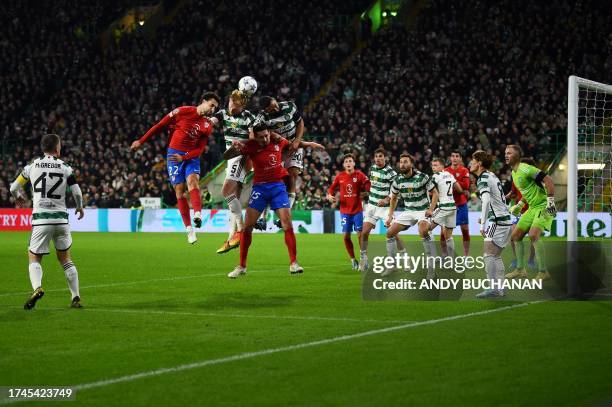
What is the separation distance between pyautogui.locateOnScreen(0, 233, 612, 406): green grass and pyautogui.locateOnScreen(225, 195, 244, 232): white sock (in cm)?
129

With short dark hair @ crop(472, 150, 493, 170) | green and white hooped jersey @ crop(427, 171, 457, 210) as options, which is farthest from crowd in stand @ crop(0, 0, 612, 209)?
short dark hair @ crop(472, 150, 493, 170)

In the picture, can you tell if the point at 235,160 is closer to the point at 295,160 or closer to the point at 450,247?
the point at 295,160

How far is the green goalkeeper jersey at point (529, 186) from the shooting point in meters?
15.0

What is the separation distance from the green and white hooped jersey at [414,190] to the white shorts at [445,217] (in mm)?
1836

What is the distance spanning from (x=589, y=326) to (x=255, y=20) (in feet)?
125

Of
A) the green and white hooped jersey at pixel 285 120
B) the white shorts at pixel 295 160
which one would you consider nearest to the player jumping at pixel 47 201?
the green and white hooped jersey at pixel 285 120

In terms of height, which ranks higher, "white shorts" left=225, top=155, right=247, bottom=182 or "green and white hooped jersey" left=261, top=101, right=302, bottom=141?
"green and white hooped jersey" left=261, top=101, right=302, bottom=141

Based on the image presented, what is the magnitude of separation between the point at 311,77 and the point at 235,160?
2639cm

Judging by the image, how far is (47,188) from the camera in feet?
36.1

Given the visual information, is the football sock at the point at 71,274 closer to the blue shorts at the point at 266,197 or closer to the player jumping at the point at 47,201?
the player jumping at the point at 47,201

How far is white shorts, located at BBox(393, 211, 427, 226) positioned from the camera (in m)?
15.7

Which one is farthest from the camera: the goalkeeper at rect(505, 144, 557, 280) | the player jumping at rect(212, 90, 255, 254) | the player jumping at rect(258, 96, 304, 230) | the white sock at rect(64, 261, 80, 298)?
the goalkeeper at rect(505, 144, 557, 280)

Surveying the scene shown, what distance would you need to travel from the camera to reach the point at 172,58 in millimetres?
45219

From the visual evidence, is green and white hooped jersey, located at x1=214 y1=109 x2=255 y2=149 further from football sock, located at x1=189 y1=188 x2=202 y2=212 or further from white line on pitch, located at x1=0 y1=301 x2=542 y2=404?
white line on pitch, located at x1=0 y1=301 x2=542 y2=404
